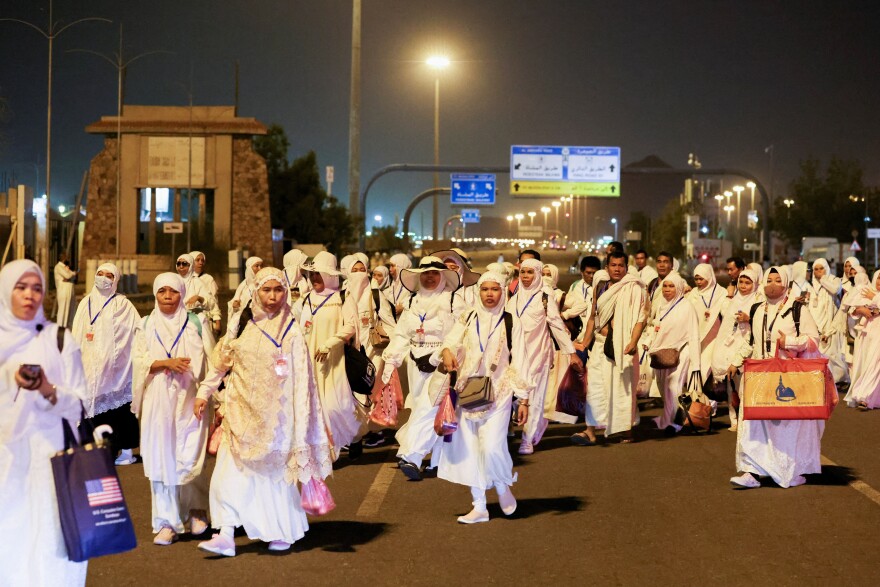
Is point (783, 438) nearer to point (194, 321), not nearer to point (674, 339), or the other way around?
point (674, 339)

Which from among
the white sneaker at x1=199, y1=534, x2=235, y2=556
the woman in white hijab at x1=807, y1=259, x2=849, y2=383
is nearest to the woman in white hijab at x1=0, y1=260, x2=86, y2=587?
the white sneaker at x1=199, y1=534, x2=235, y2=556

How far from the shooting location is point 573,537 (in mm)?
7918

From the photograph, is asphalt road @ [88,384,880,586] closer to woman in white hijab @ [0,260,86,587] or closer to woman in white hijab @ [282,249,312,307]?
woman in white hijab @ [0,260,86,587]

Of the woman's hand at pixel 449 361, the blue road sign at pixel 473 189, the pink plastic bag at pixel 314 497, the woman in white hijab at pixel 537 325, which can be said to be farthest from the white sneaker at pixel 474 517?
the blue road sign at pixel 473 189

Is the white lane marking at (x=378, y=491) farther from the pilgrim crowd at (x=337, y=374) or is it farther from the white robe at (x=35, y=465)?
the white robe at (x=35, y=465)

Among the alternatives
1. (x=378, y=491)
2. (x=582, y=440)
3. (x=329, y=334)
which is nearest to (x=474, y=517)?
(x=378, y=491)

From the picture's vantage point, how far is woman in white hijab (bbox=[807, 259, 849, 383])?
731 inches

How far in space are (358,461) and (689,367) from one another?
378 centimetres

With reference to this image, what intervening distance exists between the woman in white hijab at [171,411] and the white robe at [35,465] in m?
2.18

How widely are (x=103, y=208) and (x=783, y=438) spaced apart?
159 ft

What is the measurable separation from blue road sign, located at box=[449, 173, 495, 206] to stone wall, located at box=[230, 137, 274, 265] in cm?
1122

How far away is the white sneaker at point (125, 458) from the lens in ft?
35.9

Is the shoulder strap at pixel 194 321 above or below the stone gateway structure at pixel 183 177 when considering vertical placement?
below

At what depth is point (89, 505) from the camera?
17.1 feet
